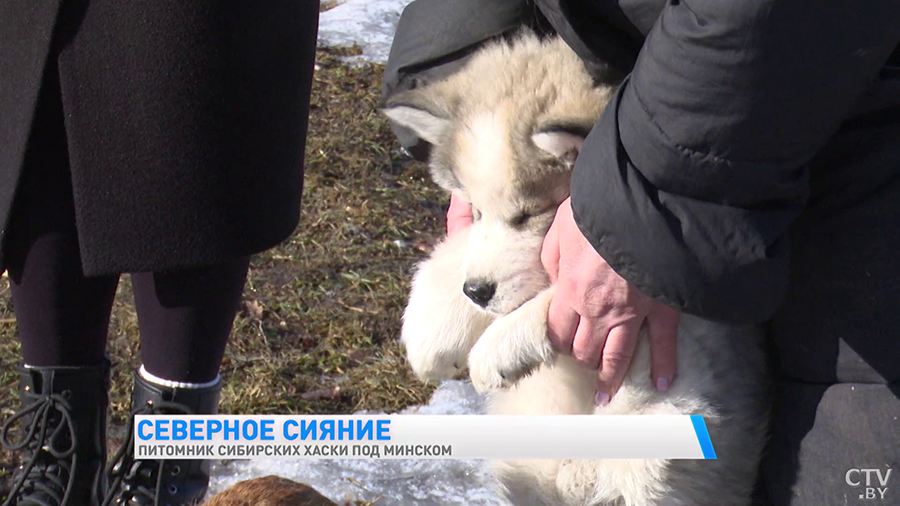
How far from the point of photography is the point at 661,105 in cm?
126

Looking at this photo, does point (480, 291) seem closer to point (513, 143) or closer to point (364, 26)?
point (513, 143)

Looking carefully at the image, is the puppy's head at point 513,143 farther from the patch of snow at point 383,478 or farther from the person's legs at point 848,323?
the patch of snow at point 383,478

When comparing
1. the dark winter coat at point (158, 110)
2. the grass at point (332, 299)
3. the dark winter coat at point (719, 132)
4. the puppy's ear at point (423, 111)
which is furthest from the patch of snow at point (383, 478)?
the dark winter coat at point (719, 132)

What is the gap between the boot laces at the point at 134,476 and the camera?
7.07ft

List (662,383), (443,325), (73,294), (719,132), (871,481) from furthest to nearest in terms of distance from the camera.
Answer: (73,294) → (443,325) → (662,383) → (871,481) → (719,132)

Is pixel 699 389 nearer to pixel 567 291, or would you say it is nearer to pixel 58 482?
pixel 567 291

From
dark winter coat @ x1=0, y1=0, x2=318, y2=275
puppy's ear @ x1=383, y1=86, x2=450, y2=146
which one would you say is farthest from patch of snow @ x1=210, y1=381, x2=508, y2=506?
puppy's ear @ x1=383, y1=86, x2=450, y2=146

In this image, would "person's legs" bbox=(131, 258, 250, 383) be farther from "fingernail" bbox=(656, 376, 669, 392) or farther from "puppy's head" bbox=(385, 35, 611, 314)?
"fingernail" bbox=(656, 376, 669, 392)

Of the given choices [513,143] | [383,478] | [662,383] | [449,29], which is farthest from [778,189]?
[383,478]

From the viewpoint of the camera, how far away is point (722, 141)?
1.24 metres

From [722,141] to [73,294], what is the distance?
1498mm

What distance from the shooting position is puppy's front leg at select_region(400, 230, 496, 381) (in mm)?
1859

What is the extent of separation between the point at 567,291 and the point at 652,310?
0.14 meters

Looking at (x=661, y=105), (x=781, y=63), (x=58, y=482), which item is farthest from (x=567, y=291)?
(x=58, y=482)
